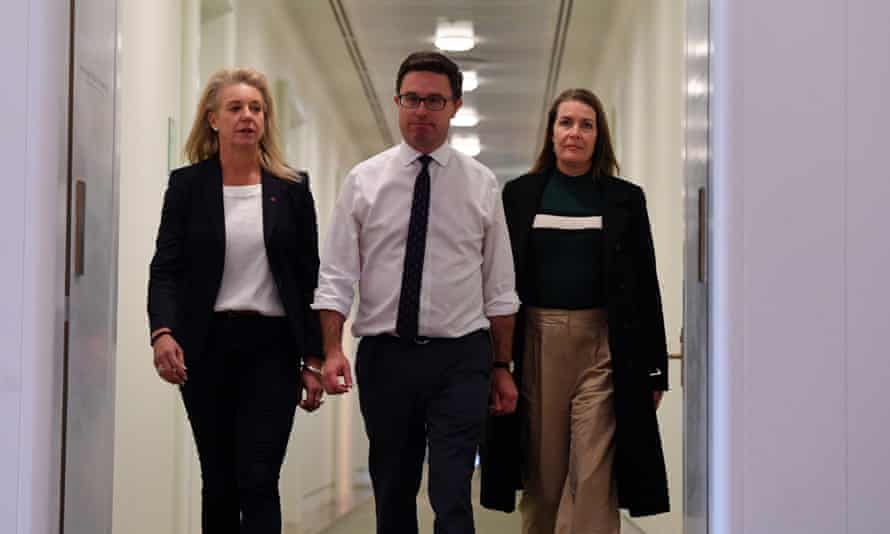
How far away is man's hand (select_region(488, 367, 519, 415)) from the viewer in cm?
394

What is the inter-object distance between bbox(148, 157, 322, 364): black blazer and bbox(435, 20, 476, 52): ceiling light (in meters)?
5.46

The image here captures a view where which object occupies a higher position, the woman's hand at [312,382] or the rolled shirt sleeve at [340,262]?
Result: the rolled shirt sleeve at [340,262]

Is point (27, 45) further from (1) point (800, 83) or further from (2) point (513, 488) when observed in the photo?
(2) point (513, 488)

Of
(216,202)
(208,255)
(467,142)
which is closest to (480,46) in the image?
(467,142)

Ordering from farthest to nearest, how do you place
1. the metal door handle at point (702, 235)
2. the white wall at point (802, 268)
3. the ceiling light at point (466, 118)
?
the ceiling light at point (466, 118) < the metal door handle at point (702, 235) < the white wall at point (802, 268)

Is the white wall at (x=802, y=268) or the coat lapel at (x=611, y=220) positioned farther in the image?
the coat lapel at (x=611, y=220)

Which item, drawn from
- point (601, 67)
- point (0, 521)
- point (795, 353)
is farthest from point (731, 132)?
point (601, 67)

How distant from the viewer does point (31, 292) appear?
2799 millimetres

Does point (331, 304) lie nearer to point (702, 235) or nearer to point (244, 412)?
point (244, 412)

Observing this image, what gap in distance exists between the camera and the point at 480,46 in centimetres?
992

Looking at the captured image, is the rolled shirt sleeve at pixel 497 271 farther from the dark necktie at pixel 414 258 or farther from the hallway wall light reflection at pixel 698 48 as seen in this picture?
the hallway wall light reflection at pixel 698 48

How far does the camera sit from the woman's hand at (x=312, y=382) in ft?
12.6

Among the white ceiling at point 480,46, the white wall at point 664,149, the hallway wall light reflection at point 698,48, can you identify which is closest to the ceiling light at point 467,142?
the white ceiling at point 480,46

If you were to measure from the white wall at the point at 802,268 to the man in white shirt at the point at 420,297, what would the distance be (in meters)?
1.00
